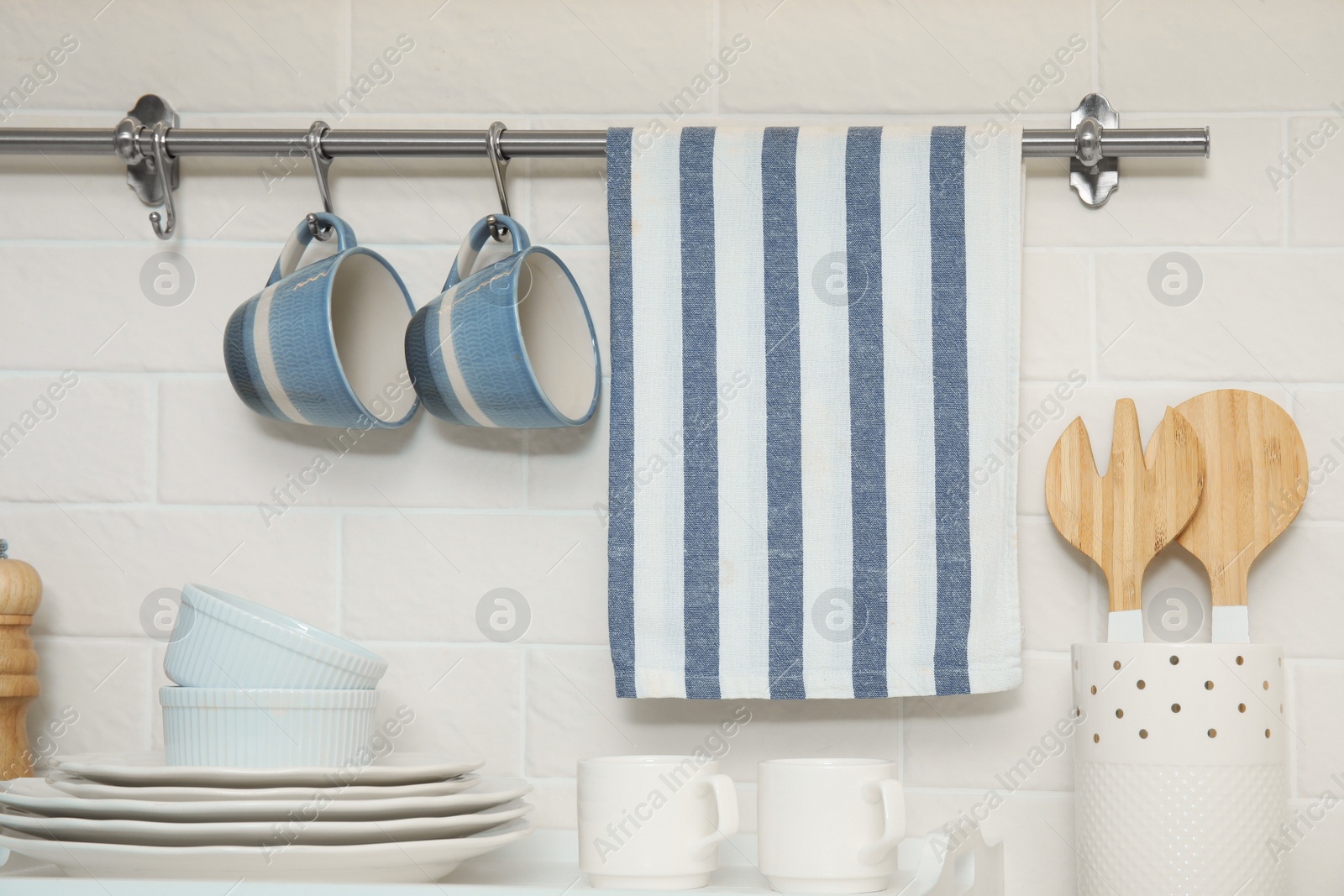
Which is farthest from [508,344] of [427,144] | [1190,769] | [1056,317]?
[1190,769]

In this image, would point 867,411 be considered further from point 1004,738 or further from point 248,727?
point 248,727

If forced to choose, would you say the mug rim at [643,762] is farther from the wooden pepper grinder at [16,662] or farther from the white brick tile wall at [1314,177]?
the white brick tile wall at [1314,177]

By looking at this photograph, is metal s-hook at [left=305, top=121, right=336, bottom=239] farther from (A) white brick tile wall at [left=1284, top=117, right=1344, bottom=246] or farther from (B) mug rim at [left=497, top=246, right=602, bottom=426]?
(A) white brick tile wall at [left=1284, top=117, right=1344, bottom=246]

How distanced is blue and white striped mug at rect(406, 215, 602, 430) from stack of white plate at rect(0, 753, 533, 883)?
0.87 feet

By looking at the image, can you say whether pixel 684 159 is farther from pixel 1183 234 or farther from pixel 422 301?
pixel 1183 234

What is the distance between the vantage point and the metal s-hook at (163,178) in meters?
0.93

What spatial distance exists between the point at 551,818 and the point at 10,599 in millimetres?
426

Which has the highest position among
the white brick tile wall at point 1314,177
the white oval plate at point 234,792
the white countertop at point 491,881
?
the white brick tile wall at point 1314,177

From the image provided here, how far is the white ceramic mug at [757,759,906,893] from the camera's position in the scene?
2.21ft

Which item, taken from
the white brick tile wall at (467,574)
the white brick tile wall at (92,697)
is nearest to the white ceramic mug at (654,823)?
the white brick tile wall at (467,574)

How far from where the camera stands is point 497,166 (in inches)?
35.5

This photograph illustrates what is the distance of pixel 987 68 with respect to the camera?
931 mm

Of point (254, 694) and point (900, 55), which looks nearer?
point (254, 694)

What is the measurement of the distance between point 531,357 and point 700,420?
15cm
